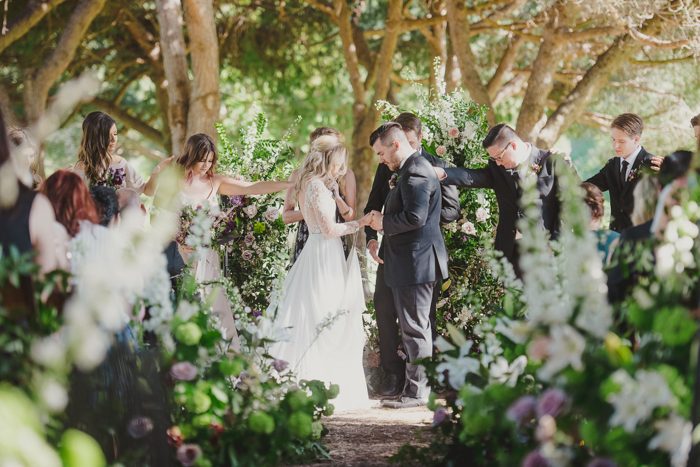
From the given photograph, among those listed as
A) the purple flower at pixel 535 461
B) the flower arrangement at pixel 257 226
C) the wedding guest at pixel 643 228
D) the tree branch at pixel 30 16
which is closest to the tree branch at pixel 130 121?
the tree branch at pixel 30 16

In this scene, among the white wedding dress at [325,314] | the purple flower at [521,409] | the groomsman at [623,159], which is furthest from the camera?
the white wedding dress at [325,314]

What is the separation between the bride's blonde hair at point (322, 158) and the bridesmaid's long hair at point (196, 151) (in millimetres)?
650

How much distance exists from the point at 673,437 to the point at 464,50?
8059 mm

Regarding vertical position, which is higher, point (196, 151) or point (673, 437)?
point (196, 151)

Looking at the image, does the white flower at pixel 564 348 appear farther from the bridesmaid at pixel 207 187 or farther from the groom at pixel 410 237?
the bridesmaid at pixel 207 187

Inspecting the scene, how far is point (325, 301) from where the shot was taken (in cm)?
686

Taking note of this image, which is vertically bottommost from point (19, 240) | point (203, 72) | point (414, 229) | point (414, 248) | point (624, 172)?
point (19, 240)

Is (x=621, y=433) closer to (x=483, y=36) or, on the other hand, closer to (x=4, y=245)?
(x=4, y=245)

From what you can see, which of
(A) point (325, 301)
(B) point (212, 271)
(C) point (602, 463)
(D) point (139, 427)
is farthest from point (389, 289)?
(C) point (602, 463)

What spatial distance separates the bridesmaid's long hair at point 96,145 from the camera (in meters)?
6.33

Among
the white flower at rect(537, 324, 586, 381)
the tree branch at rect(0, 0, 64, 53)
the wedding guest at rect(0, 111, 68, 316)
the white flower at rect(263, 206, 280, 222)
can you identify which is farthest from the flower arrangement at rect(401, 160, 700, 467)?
the tree branch at rect(0, 0, 64, 53)

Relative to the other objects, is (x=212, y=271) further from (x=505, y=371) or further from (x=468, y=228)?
(x=505, y=371)

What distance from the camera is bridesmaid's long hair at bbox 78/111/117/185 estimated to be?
6328 mm

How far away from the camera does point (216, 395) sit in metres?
4.01
